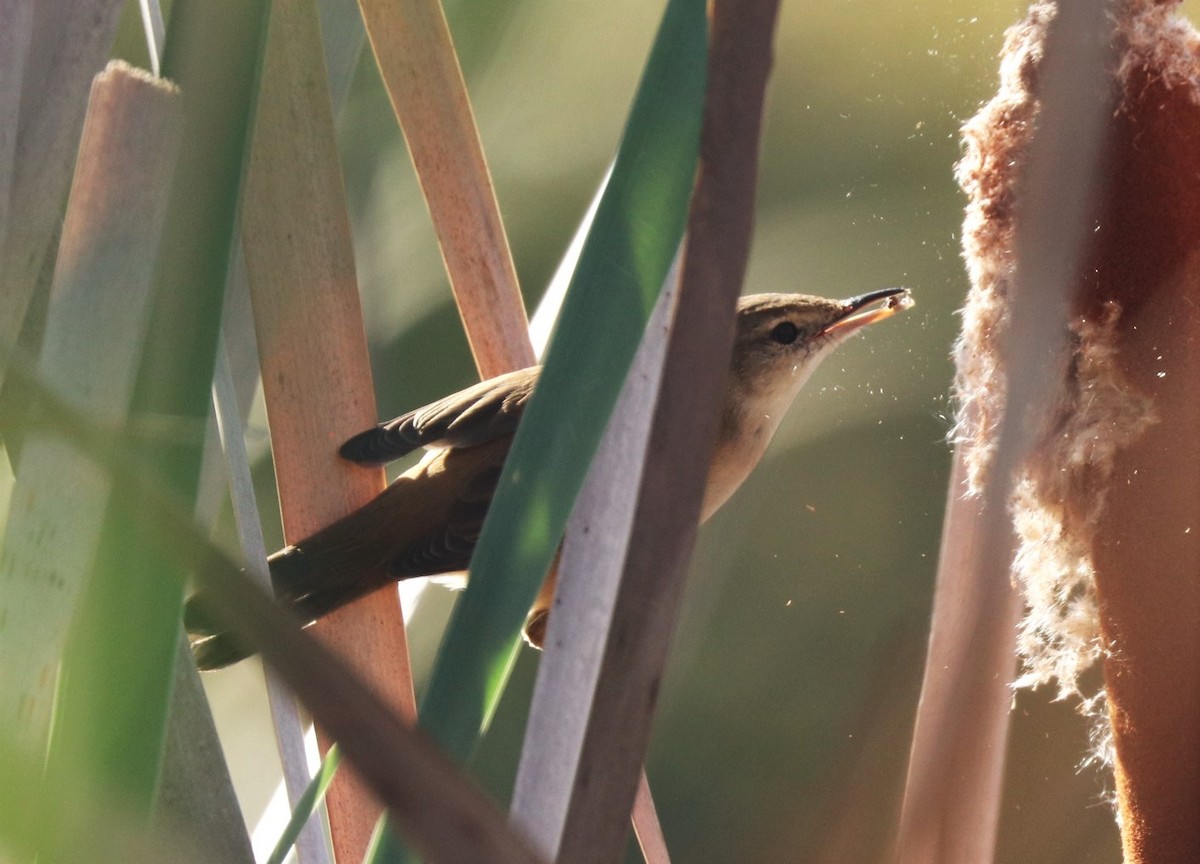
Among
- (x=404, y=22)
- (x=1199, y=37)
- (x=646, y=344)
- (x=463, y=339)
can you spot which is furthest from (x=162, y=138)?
(x=463, y=339)

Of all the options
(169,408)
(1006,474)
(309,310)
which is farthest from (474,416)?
(1006,474)

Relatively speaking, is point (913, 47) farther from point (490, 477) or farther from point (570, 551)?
point (570, 551)

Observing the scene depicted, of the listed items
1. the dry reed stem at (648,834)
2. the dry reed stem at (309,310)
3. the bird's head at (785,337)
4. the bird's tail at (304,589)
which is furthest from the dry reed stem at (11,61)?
the bird's head at (785,337)

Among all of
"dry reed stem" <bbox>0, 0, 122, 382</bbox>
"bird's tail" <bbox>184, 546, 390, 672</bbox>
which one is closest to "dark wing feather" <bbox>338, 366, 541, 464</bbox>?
"bird's tail" <bbox>184, 546, 390, 672</bbox>

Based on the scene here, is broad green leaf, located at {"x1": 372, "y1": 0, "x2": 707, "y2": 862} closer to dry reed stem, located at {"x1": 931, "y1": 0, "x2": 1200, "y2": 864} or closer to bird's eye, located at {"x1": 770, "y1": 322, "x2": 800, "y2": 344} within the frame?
dry reed stem, located at {"x1": 931, "y1": 0, "x2": 1200, "y2": 864}

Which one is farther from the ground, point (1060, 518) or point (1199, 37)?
point (1199, 37)

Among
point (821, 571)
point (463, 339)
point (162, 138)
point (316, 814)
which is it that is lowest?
point (316, 814)

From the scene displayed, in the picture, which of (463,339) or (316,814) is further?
(463,339)
